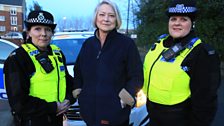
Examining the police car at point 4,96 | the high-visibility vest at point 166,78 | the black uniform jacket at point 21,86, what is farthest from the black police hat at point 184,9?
the police car at point 4,96

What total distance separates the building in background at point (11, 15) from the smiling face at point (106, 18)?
78.2 metres

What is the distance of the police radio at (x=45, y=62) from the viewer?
2664 millimetres

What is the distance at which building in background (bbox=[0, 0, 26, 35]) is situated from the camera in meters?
78.1

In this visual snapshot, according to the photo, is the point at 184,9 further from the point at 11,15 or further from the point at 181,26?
the point at 11,15

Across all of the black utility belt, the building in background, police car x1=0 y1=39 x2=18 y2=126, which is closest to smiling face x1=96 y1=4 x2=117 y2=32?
the black utility belt

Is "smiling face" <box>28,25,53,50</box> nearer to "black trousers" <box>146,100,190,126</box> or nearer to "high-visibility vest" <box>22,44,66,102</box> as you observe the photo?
"high-visibility vest" <box>22,44,66,102</box>

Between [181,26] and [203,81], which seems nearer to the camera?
[203,81]

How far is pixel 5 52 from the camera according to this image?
21.8 ft

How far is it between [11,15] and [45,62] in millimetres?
82823

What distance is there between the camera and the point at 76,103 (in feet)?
13.1

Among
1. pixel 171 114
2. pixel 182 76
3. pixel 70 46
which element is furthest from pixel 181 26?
pixel 70 46

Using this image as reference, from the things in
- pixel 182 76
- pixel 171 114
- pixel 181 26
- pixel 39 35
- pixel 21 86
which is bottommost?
pixel 171 114

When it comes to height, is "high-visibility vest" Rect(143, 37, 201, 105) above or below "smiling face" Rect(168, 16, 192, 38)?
below

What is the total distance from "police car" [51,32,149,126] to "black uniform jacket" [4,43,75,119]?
1321 millimetres
